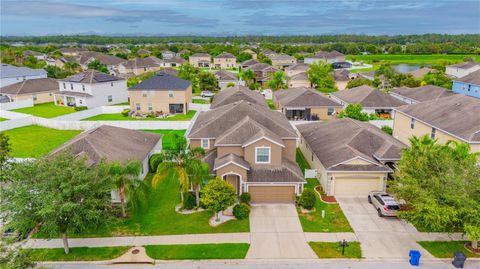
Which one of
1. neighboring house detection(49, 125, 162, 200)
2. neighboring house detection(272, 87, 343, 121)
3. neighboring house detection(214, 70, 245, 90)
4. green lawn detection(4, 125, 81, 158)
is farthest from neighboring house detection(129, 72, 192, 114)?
neighboring house detection(214, 70, 245, 90)

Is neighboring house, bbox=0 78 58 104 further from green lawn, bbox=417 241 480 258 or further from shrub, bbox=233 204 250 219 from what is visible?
green lawn, bbox=417 241 480 258

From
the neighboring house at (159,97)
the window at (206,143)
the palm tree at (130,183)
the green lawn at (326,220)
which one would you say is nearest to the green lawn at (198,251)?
the palm tree at (130,183)

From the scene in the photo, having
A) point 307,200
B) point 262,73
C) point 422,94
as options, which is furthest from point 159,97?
point 262,73

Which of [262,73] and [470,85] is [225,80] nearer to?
[262,73]

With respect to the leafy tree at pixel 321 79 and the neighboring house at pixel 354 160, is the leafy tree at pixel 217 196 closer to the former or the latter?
the neighboring house at pixel 354 160

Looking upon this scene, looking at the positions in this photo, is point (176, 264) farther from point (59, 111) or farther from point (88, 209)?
point (59, 111)
